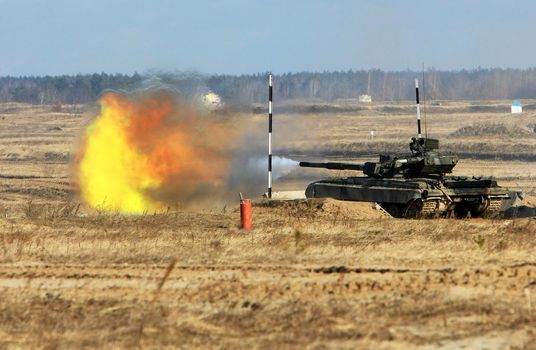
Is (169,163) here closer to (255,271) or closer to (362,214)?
(362,214)

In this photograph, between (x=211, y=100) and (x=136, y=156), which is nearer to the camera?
(x=136, y=156)

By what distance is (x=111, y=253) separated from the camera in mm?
17953

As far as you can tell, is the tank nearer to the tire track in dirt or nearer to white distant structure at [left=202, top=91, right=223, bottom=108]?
white distant structure at [left=202, top=91, right=223, bottom=108]

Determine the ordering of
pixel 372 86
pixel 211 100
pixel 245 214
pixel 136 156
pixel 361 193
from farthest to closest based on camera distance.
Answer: pixel 372 86, pixel 211 100, pixel 136 156, pixel 361 193, pixel 245 214

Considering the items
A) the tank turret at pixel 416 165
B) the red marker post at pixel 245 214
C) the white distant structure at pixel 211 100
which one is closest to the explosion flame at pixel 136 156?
the white distant structure at pixel 211 100

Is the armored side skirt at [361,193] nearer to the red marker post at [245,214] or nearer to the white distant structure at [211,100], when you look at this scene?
the red marker post at [245,214]

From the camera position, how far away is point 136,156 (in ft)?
92.4

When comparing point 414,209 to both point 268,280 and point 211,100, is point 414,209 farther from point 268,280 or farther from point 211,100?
point 268,280

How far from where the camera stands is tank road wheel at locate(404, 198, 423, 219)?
23.3 metres

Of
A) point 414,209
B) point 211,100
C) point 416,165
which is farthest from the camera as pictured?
point 211,100

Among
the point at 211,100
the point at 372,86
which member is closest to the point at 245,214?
the point at 211,100

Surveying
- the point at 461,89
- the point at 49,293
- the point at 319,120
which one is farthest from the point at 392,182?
the point at 461,89

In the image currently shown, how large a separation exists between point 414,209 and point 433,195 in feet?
1.91

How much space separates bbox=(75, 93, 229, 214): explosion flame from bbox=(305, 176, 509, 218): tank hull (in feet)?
17.9
